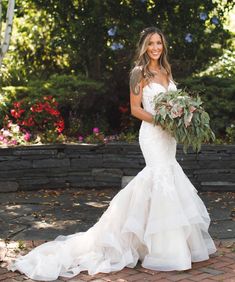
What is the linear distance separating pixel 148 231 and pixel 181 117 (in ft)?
3.09

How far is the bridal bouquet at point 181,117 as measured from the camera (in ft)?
14.4

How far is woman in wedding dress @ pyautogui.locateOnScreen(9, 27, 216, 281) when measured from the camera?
441cm

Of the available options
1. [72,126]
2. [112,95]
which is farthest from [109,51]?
[72,126]

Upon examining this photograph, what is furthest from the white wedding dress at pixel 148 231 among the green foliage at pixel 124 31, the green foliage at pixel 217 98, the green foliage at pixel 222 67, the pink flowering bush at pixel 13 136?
the green foliage at pixel 222 67

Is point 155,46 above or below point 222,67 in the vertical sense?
below

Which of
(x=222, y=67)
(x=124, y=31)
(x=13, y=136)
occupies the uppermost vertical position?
(x=124, y=31)

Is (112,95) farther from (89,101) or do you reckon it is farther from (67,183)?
(67,183)

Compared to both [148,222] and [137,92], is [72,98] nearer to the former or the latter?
[137,92]

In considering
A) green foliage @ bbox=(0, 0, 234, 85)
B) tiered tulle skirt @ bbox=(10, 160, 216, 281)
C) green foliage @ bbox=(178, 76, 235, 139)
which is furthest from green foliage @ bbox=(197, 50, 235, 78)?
tiered tulle skirt @ bbox=(10, 160, 216, 281)

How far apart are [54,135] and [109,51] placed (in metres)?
1.93

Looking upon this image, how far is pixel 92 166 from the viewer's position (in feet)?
24.7

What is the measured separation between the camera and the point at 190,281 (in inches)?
164

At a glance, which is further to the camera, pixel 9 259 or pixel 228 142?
pixel 228 142

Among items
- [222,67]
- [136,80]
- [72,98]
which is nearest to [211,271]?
[136,80]
